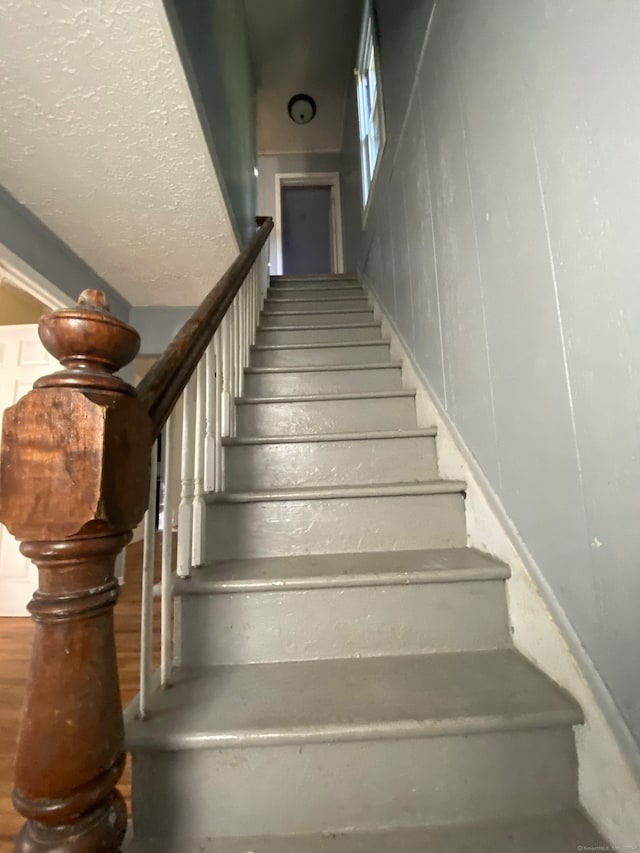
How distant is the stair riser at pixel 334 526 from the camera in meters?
1.17

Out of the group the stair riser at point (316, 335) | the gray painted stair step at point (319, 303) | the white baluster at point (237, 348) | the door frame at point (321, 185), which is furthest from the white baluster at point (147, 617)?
the door frame at point (321, 185)

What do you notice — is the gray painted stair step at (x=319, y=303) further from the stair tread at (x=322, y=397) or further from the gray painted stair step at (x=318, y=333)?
the stair tread at (x=322, y=397)

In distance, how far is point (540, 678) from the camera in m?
0.80

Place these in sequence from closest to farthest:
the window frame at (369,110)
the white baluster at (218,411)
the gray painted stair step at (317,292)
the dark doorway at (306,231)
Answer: the white baluster at (218,411) < the window frame at (369,110) < the gray painted stair step at (317,292) < the dark doorway at (306,231)

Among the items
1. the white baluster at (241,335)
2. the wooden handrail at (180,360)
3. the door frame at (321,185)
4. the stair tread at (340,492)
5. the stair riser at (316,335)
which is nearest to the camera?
the wooden handrail at (180,360)

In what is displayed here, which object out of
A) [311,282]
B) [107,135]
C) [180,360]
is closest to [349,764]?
[180,360]

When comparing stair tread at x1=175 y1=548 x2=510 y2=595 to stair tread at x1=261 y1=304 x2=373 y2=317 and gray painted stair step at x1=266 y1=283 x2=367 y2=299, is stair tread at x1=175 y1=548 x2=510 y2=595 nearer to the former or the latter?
stair tread at x1=261 y1=304 x2=373 y2=317

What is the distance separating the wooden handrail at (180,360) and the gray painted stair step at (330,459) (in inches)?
19.4

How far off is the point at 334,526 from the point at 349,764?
22.3 inches

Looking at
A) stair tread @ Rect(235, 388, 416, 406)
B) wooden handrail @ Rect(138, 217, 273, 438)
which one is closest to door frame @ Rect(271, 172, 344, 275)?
stair tread @ Rect(235, 388, 416, 406)

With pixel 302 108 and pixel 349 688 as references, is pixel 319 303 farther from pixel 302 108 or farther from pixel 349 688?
pixel 302 108

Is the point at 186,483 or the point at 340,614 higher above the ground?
the point at 186,483

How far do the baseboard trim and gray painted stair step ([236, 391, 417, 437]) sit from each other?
42 centimetres

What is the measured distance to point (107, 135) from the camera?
4.75 feet
